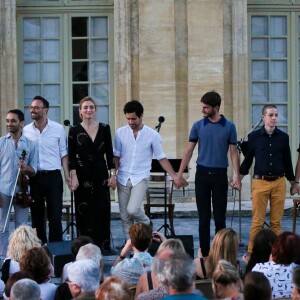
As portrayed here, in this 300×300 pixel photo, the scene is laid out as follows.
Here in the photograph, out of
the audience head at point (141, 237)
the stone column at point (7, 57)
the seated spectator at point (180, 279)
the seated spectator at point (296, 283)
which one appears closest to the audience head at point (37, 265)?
the audience head at point (141, 237)

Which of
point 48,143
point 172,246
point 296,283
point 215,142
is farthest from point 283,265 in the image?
point 48,143

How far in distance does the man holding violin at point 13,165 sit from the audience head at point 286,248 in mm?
3768

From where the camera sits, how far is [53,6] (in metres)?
17.8

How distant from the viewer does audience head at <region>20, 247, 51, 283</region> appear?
8.26 metres

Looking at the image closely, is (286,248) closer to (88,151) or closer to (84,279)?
(84,279)

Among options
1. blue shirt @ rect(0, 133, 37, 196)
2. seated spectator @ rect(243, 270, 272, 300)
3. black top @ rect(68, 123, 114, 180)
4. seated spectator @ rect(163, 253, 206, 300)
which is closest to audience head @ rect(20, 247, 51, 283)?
seated spectator @ rect(163, 253, 206, 300)

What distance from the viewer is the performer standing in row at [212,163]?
1162 centimetres

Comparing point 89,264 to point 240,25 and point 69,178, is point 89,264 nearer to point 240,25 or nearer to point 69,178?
point 69,178

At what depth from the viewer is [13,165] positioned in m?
11.7

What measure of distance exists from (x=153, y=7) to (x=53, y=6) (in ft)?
5.46

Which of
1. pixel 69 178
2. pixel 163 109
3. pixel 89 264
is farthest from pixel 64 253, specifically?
pixel 163 109

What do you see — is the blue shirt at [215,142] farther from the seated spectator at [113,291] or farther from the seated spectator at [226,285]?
the seated spectator at [113,291]

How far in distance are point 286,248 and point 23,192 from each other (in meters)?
3.79

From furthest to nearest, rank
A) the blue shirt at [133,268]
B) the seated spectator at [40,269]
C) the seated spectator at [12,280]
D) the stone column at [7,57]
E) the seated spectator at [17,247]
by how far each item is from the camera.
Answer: the stone column at [7,57]
the seated spectator at [17,247]
the blue shirt at [133,268]
the seated spectator at [40,269]
the seated spectator at [12,280]
